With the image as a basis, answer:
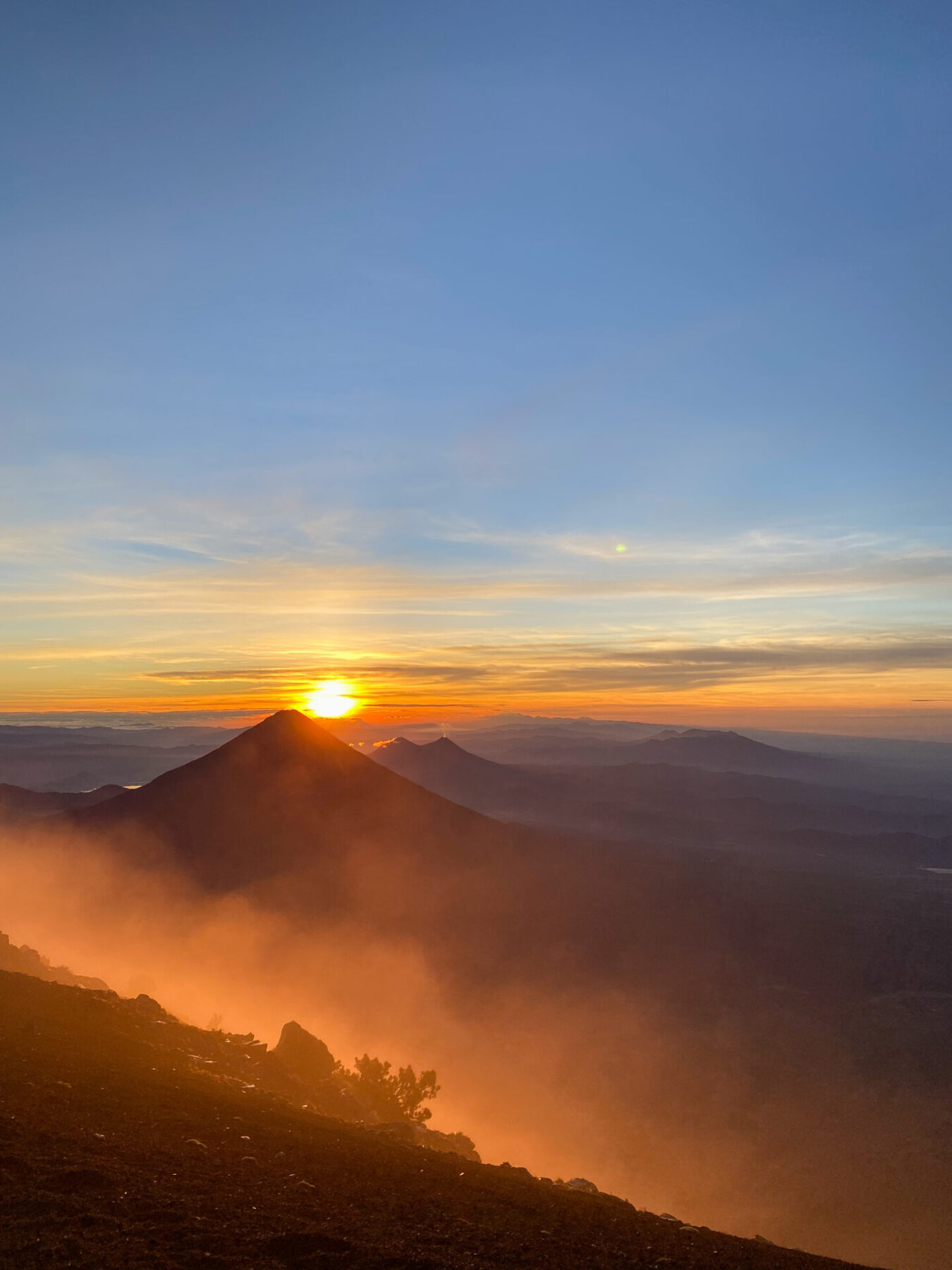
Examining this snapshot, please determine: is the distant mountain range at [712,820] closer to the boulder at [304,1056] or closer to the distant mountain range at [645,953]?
the distant mountain range at [645,953]

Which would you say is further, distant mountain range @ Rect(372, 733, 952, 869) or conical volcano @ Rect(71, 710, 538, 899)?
distant mountain range @ Rect(372, 733, 952, 869)

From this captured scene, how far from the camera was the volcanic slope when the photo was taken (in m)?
9.89

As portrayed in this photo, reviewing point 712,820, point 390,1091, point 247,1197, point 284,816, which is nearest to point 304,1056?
point 390,1091

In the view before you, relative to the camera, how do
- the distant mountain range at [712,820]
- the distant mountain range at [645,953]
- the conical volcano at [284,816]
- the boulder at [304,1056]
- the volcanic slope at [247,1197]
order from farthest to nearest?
the distant mountain range at [712,820]
the conical volcano at [284,816]
the distant mountain range at [645,953]
the boulder at [304,1056]
the volcanic slope at [247,1197]

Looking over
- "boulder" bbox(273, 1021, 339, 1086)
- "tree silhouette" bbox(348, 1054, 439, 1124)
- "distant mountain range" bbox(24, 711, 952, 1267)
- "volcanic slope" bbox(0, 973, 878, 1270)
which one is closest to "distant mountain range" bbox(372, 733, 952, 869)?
"distant mountain range" bbox(24, 711, 952, 1267)

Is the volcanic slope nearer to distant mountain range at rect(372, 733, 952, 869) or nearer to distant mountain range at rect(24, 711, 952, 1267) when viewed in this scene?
distant mountain range at rect(24, 711, 952, 1267)

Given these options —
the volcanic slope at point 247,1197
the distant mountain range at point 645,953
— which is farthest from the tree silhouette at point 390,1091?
the distant mountain range at point 645,953

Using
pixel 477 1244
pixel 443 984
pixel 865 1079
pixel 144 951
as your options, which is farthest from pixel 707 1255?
pixel 144 951

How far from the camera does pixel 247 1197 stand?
1177 centimetres

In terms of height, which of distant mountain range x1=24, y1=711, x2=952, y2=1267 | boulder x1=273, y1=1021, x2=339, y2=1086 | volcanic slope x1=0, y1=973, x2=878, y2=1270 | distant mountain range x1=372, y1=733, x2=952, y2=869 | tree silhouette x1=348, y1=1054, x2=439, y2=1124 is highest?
volcanic slope x1=0, y1=973, x2=878, y2=1270

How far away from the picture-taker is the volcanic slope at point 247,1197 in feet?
32.4

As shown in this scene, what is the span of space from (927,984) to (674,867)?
28.3 meters

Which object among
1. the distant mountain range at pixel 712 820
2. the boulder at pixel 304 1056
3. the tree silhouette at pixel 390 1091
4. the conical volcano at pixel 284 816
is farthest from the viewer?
the distant mountain range at pixel 712 820

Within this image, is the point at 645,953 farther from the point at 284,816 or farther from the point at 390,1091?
the point at 390,1091
